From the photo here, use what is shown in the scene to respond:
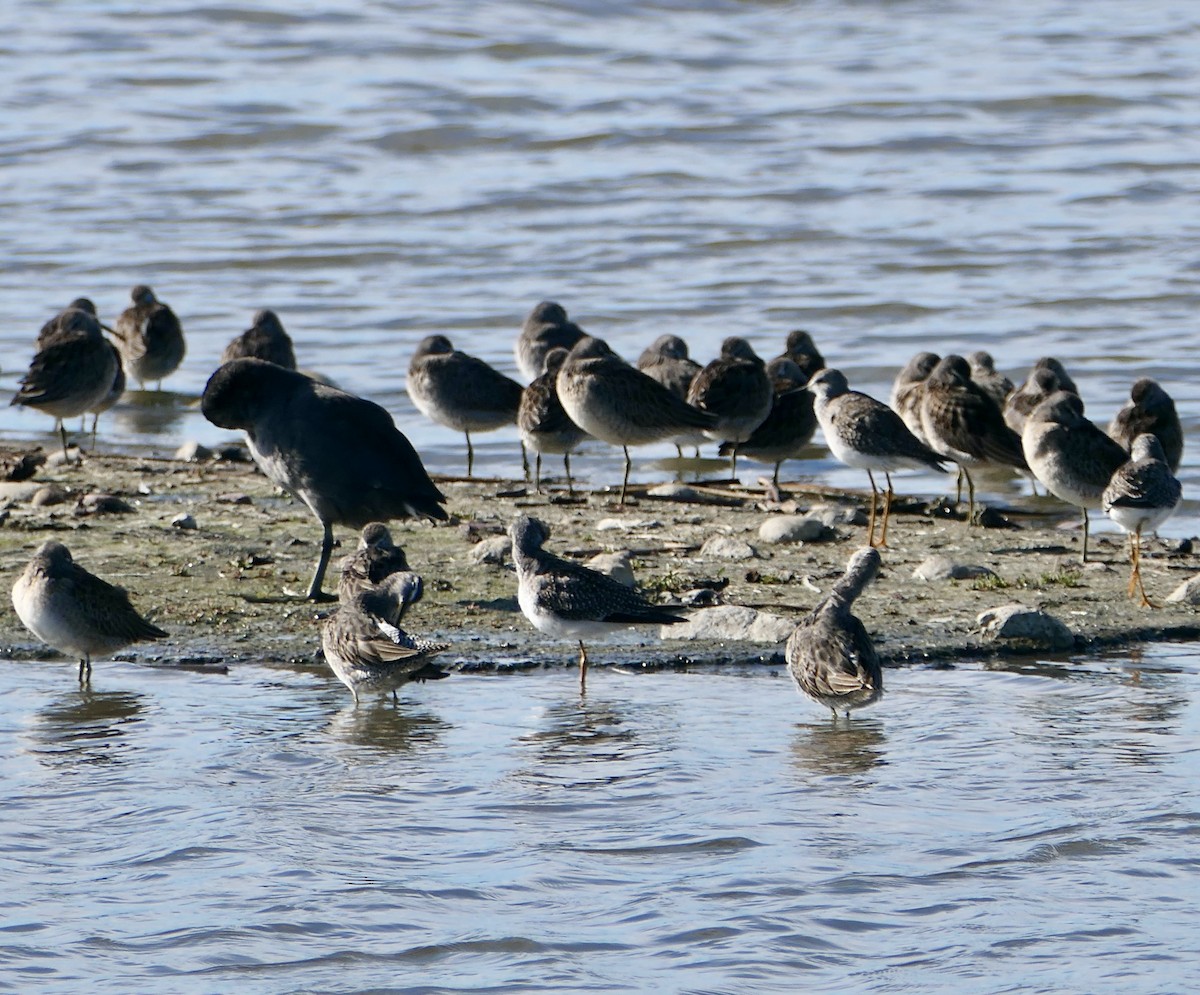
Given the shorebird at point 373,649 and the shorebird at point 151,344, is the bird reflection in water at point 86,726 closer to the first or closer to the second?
the shorebird at point 373,649

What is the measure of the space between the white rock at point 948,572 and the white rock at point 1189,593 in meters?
0.93

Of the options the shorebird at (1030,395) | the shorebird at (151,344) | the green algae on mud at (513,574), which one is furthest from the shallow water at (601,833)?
the shorebird at (151,344)

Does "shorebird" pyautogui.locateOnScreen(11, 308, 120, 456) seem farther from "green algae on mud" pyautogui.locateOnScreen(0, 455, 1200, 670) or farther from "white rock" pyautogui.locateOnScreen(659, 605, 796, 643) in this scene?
"white rock" pyautogui.locateOnScreen(659, 605, 796, 643)

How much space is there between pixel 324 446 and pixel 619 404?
3209 mm

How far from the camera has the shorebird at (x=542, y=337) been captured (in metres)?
16.4

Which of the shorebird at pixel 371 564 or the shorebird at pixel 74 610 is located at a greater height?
the shorebird at pixel 371 564

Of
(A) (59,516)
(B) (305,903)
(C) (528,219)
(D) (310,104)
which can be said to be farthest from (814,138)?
(B) (305,903)

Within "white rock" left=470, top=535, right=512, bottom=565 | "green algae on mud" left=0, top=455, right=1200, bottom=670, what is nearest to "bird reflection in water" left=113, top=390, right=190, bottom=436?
"green algae on mud" left=0, top=455, right=1200, bottom=670

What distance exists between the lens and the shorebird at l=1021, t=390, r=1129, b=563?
1125 cm

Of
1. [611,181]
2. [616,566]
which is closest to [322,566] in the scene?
[616,566]

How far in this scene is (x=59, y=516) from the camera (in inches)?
437

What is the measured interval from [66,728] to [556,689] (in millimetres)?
1938

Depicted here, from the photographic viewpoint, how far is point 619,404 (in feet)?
42.3

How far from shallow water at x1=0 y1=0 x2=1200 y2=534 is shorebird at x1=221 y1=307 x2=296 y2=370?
2.29ft
